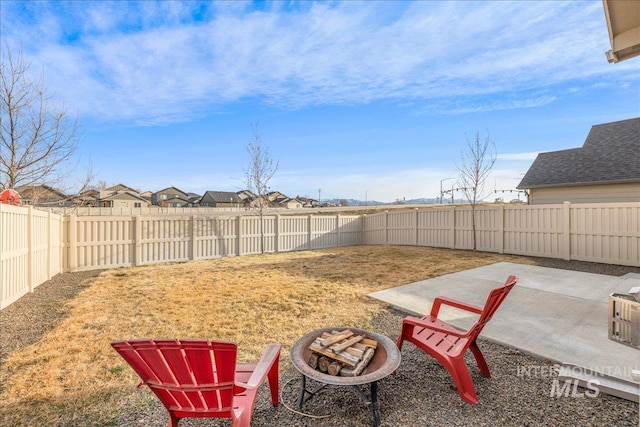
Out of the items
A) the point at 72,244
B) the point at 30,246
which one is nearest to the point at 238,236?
the point at 72,244

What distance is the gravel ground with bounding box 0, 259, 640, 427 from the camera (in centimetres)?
210

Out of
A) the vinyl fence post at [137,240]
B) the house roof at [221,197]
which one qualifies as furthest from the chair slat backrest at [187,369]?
the house roof at [221,197]

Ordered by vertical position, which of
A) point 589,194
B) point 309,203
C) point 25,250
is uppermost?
point 309,203

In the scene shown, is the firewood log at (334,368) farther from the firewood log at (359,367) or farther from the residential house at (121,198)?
the residential house at (121,198)

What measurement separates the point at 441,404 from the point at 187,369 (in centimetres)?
195

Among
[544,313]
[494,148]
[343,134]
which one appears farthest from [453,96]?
[544,313]

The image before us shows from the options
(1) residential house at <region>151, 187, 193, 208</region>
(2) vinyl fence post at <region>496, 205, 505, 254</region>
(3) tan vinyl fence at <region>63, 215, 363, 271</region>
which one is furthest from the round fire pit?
(1) residential house at <region>151, 187, 193, 208</region>

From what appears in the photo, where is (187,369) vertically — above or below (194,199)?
below

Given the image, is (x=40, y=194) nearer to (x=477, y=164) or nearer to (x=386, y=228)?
(x=386, y=228)

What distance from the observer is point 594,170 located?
11484 mm

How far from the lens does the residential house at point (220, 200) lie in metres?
44.1

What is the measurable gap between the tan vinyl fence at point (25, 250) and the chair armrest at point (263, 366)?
4.59 m

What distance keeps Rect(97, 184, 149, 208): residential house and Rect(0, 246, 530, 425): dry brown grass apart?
34263 millimetres

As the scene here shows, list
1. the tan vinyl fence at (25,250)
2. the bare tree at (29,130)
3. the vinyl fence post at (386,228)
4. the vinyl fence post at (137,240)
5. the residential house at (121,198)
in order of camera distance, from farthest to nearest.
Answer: the residential house at (121,198)
the vinyl fence post at (386,228)
the vinyl fence post at (137,240)
the bare tree at (29,130)
the tan vinyl fence at (25,250)
